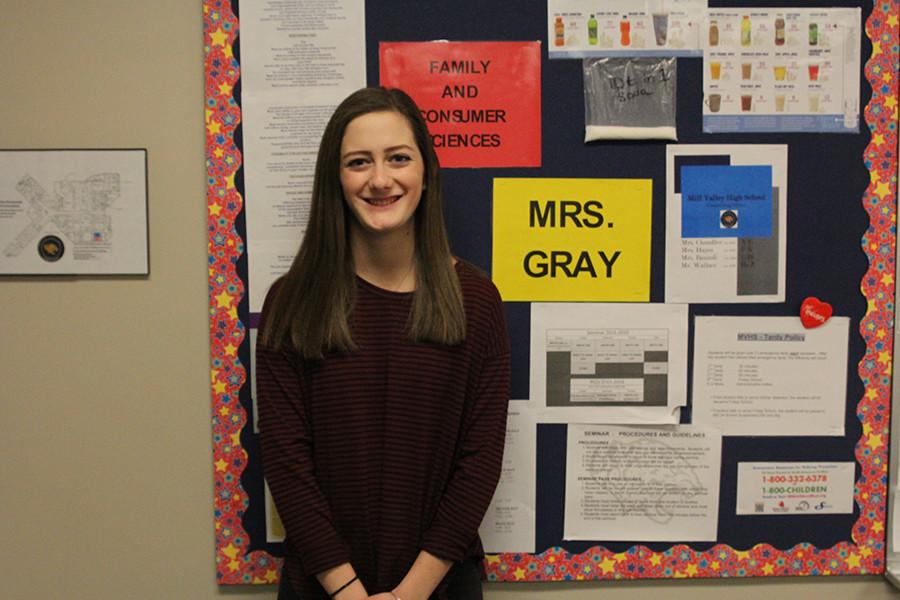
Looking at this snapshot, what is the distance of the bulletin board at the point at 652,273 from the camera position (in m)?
1.36

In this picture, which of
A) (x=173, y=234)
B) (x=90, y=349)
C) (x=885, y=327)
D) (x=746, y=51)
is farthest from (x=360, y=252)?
(x=885, y=327)

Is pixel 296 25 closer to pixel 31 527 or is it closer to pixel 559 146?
pixel 559 146

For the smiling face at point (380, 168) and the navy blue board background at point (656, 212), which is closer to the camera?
the smiling face at point (380, 168)

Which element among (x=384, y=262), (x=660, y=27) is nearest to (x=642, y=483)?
(x=384, y=262)

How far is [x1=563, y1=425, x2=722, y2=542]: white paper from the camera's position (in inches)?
55.7

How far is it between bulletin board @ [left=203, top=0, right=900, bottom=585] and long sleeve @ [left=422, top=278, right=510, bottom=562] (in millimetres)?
170

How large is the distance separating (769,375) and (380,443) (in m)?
0.83

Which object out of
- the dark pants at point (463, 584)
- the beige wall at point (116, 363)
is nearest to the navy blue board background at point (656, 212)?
the beige wall at point (116, 363)

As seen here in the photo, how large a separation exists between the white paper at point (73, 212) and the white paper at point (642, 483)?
100cm

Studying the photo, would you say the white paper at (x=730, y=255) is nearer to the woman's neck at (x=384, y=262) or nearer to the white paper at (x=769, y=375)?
the white paper at (x=769, y=375)

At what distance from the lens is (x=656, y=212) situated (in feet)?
4.56

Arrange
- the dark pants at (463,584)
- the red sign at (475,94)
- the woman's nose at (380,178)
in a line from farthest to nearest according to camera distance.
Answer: the red sign at (475,94) → the dark pants at (463,584) → the woman's nose at (380,178)

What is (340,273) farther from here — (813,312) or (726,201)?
(813,312)

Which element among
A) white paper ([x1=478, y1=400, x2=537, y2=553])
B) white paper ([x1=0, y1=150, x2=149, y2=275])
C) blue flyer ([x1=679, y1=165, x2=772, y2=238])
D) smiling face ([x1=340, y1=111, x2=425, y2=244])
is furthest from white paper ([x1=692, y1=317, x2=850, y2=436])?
white paper ([x1=0, y1=150, x2=149, y2=275])
